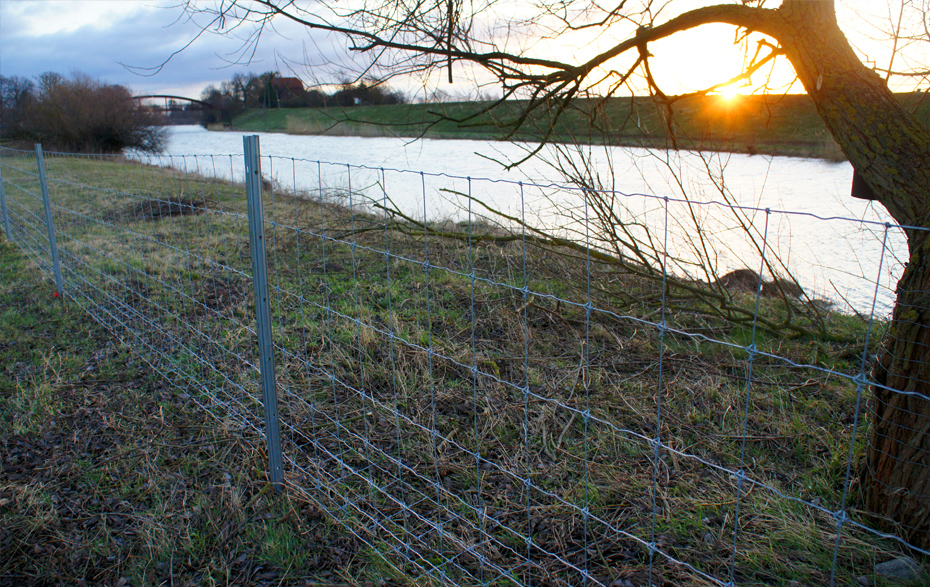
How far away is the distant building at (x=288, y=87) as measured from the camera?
4.21 meters

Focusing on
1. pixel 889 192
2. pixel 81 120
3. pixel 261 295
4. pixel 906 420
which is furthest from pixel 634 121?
pixel 81 120

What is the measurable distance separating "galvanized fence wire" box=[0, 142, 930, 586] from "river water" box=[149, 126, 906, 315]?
13cm

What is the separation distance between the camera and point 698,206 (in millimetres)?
4062

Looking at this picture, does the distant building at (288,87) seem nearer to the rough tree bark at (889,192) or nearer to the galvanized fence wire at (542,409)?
the galvanized fence wire at (542,409)

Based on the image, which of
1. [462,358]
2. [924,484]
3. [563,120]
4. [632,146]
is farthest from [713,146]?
[924,484]

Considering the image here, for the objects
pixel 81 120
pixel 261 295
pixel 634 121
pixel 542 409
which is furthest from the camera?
pixel 81 120

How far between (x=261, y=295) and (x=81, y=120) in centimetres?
2634

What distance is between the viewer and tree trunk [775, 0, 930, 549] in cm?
191

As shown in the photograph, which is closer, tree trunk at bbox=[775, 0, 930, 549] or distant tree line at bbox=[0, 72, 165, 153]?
tree trunk at bbox=[775, 0, 930, 549]

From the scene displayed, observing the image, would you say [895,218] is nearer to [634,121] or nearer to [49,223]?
[634,121]

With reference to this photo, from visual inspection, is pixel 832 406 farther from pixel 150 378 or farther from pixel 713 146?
pixel 150 378

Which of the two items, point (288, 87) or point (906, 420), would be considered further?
point (288, 87)

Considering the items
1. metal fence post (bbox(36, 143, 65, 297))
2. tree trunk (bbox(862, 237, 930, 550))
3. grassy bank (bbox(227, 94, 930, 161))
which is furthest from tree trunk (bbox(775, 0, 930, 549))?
metal fence post (bbox(36, 143, 65, 297))

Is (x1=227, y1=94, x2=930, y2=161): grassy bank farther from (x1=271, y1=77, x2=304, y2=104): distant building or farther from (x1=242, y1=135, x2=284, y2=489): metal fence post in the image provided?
(x1=242, y1=135, x2=284, y2=489): metal fence post
